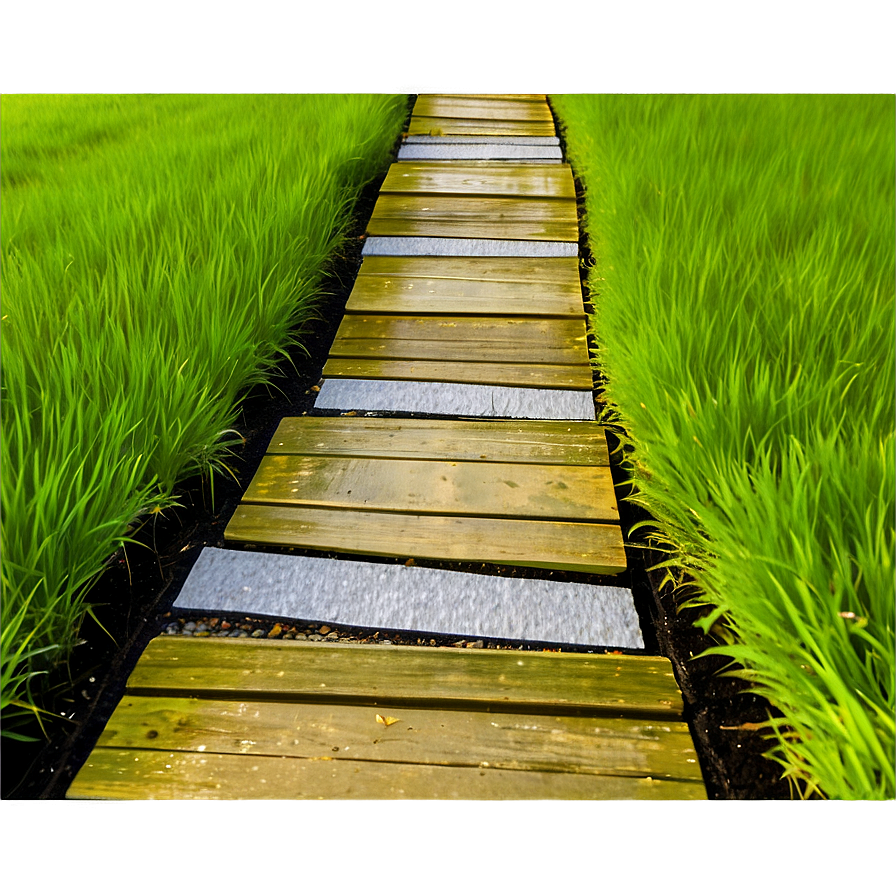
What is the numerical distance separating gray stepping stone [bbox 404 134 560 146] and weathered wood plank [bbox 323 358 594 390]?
A: 2020 millimetres

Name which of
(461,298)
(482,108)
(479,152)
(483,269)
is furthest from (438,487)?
(482,108)

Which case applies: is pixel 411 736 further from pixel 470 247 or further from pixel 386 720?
pixel 470 247

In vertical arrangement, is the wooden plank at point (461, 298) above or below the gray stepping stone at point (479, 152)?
below

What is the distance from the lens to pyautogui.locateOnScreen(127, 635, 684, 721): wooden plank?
3.07 ft

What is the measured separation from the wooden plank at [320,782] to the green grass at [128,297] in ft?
0.58

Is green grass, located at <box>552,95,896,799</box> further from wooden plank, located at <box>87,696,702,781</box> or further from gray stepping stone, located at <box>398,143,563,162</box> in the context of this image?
gray stepping stone, located at <box>398,143,563,162</box>

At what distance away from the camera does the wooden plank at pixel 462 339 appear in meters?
1.87

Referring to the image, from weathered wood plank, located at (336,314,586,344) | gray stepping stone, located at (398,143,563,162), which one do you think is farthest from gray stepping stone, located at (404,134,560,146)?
weathered wood plank, located at (336,314,586,344)

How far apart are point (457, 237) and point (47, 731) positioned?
2.09 metres

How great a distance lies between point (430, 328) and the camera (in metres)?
2.00

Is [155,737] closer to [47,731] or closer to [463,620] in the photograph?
[47,731]

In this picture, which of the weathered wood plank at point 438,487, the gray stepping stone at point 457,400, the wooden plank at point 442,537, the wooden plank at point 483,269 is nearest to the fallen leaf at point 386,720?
the wooden plank at point 442,537

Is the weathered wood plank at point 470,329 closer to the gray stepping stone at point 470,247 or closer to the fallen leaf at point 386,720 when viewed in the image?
the gray stepping stone at point 470,247

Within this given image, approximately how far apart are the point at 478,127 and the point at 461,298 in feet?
6.46
